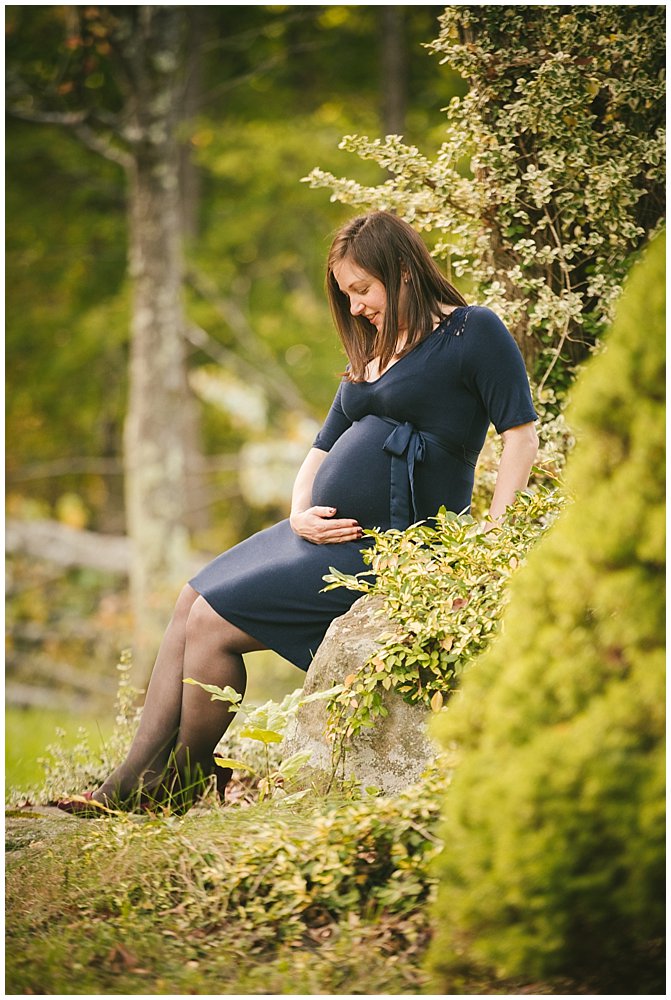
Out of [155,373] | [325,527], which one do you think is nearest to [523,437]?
[325,527]

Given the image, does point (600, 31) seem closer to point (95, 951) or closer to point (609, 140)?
point (609, 140)

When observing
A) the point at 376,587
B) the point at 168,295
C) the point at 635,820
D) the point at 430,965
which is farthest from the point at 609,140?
the point at 168,295

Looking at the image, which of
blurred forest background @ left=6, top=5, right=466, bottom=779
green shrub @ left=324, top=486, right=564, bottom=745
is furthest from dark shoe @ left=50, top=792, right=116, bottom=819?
blurred forest background @ left=6, top=5, right=466, bottom=779

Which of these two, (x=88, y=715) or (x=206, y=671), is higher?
(x=206, y=671)

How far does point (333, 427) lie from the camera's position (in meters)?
3.29

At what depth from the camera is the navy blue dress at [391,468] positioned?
2.86 m

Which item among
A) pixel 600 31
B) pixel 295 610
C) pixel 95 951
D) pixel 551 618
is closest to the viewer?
pixel 551 618

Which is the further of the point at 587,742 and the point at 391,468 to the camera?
the point at 391,468

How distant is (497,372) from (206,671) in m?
1.30

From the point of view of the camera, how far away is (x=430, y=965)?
1.81 m

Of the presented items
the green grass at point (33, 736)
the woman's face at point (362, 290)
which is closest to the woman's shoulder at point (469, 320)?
the woman's face at point (362, 290)

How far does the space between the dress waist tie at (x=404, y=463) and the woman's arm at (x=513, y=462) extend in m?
0.23

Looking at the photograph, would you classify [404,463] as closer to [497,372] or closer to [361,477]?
[361,477]

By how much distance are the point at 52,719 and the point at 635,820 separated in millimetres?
6958
